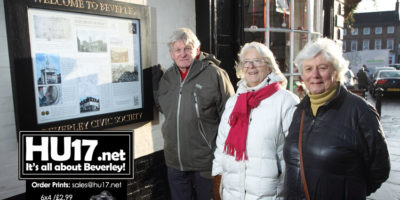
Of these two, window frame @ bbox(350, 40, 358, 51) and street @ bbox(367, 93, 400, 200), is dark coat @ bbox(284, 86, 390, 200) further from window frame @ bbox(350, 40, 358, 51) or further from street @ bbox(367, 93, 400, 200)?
window frame @ bbox(350, 40, 358, 51)

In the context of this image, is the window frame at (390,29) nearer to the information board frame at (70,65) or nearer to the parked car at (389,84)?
the parked car at (389,84)

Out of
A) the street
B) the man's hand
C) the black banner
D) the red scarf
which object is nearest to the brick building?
the street

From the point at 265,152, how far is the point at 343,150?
457 mm

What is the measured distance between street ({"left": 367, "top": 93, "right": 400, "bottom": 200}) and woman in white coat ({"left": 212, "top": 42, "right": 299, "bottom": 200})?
2.65 metres

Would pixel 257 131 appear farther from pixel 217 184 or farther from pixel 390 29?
pixel 390 29

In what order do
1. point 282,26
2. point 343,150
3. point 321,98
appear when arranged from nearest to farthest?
point 343,150, point 321,98, point 282,26

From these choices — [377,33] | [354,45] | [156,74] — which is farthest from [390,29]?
[156,74]

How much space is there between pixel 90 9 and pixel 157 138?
4.58 ft

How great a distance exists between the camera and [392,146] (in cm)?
602

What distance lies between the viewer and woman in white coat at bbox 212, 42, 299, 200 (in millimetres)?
1796

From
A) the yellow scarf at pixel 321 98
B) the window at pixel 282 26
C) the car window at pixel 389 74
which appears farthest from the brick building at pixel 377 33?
the yellow scarf at pixel 321 98

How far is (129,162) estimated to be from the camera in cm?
204

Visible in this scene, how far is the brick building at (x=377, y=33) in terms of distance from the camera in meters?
48.7

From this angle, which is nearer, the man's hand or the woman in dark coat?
the woman in dark coat
